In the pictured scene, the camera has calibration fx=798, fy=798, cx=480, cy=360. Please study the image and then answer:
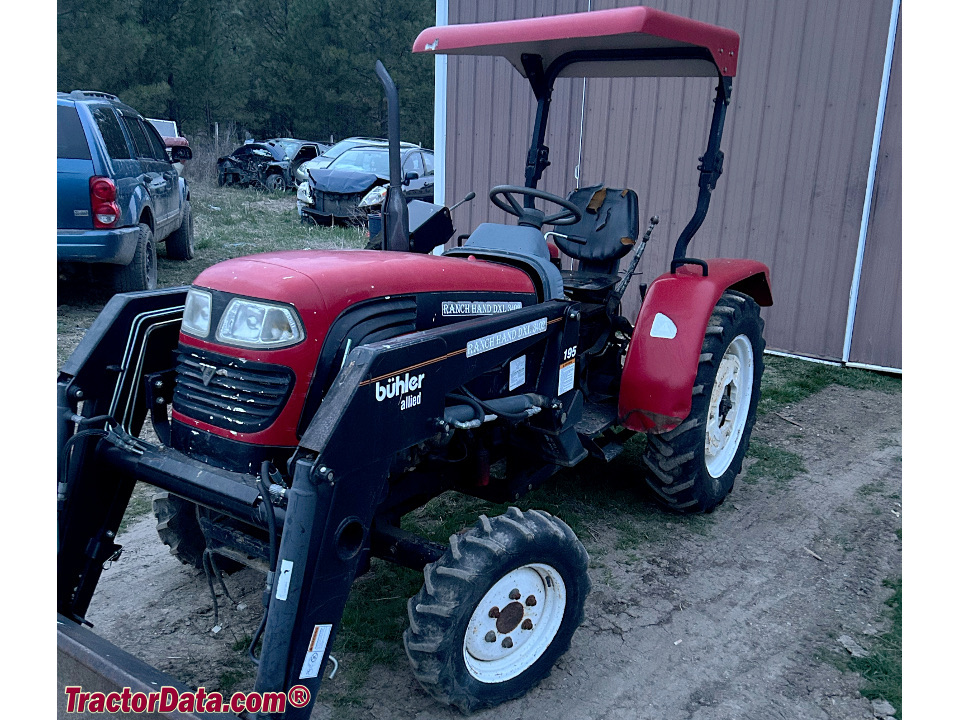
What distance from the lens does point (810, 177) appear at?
21.1 ft

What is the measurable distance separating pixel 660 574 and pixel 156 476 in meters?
2.12

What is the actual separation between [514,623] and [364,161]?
12728mm

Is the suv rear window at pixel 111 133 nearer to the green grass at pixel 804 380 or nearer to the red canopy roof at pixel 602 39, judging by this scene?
the red canopy roof at pixel 602 39

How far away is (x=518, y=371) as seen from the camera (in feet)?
10.0

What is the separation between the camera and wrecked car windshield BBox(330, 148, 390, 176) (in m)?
14.1

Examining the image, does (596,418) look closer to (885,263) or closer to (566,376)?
(566,376)

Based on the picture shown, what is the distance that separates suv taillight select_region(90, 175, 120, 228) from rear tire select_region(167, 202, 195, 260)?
2.96m

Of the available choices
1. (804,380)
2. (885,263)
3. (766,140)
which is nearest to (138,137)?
(766,140)

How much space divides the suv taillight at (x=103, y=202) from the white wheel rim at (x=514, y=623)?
18.8ft

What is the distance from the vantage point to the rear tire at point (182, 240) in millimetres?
9938

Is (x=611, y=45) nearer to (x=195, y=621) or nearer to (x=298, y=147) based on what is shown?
(x=195, y=621)

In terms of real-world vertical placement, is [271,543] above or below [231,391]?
below

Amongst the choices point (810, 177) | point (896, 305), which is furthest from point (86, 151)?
point (896, 305)

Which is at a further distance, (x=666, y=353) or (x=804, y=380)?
(x=804, y=380)
